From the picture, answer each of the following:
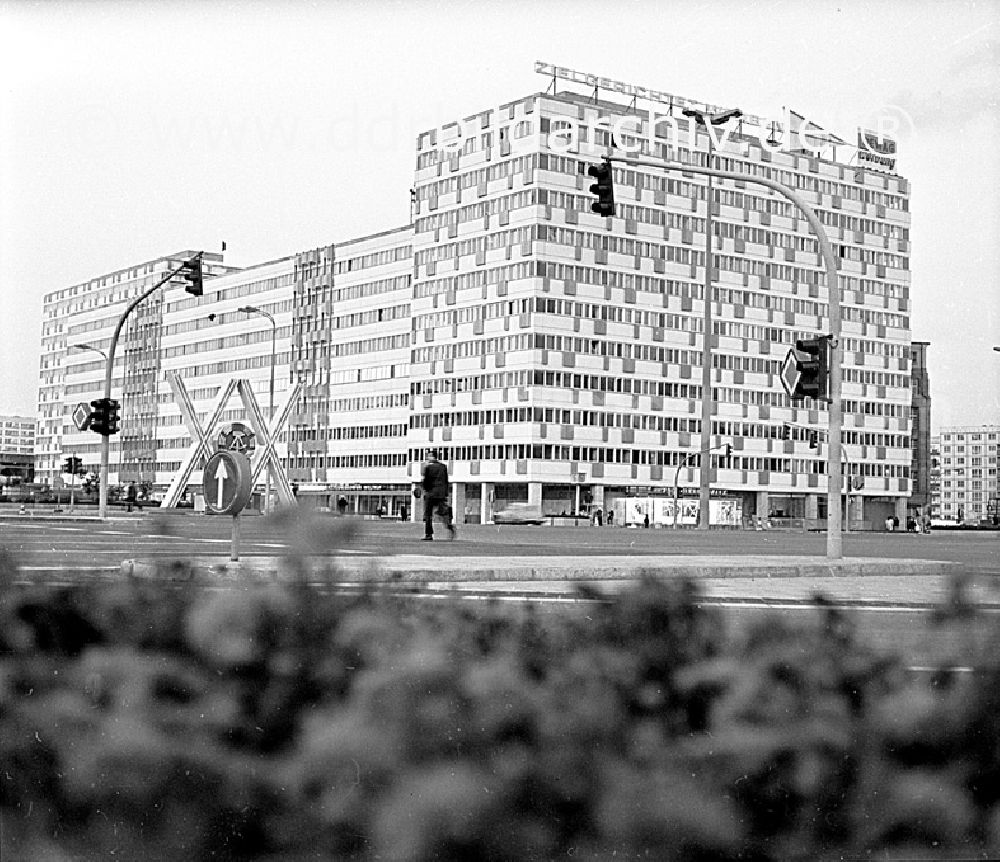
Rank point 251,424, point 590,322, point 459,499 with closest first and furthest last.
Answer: point 251,424 → point 590,322 → point 459,499

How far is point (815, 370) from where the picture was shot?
775 inches

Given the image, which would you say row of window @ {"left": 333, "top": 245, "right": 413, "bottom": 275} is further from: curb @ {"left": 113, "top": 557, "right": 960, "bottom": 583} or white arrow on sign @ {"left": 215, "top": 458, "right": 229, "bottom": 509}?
white arrow on sign @ {"left": 215, "top": 458, "right": 229, "bottom": 509}

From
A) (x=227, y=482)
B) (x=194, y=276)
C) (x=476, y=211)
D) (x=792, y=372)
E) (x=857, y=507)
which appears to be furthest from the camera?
(x=857, y=507)

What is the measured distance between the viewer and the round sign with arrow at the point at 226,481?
14.0 meters

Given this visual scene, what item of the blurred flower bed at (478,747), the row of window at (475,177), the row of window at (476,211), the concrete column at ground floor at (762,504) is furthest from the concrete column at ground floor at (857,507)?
the blurred flower bed at (478,747)

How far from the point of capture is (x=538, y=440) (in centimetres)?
9931

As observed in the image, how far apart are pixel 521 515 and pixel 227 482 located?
259 feet

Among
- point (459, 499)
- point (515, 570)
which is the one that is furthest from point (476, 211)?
point (515, 570)

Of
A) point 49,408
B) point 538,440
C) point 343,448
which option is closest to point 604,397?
point 538,440

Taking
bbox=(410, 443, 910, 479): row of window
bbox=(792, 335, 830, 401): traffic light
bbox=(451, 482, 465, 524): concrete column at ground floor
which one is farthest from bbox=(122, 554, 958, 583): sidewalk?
bbox=(451, 482, 465, 524): concrete column at ground floor

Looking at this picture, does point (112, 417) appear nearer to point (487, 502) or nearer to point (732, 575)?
point (732, 575)

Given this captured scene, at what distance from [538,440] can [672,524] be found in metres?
15.8

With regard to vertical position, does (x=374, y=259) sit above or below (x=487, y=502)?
above

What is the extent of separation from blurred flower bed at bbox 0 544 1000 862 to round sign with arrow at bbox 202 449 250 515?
462 inches
